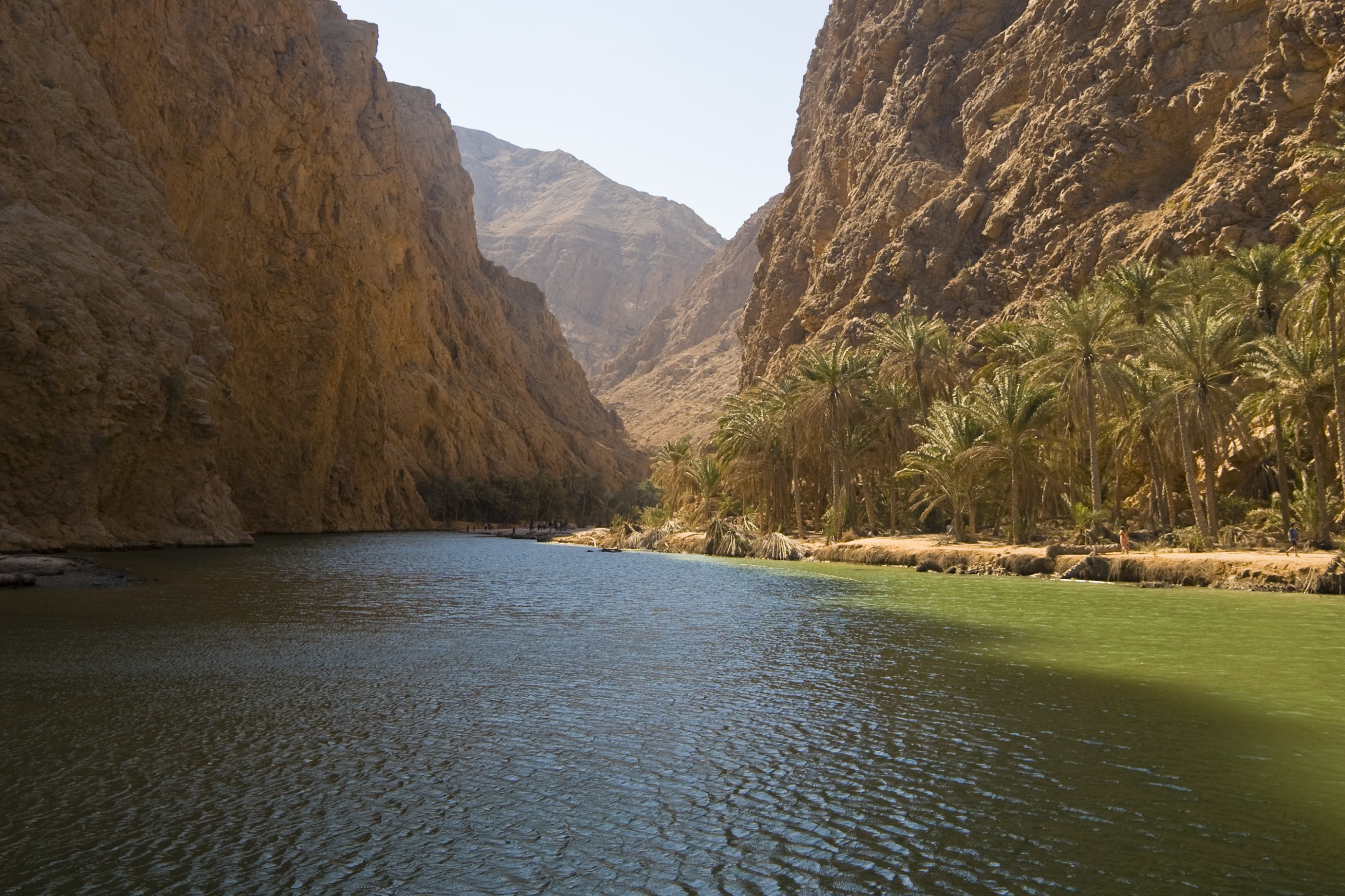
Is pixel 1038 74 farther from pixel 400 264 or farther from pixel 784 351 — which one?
pixel 400 264

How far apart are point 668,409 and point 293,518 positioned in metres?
96.2

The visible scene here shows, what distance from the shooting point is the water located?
641 centimetres

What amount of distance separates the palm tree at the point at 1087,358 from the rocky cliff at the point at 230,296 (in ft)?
128

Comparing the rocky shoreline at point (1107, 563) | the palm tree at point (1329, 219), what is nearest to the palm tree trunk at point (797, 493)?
the rocky shoreline at point (1107, 563)

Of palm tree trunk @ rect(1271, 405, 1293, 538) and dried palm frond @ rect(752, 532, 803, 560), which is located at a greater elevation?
palm tree trunk @ rect(1271, 405, 1293, 538)

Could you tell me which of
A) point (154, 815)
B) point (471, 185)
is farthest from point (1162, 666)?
point (471, 185)

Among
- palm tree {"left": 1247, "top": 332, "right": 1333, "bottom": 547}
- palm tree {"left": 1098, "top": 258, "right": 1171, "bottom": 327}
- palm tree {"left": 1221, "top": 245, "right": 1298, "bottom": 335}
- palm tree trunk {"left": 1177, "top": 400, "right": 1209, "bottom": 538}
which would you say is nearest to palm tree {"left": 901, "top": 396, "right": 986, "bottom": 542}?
palm tree trunk {"left": 1177, "top": 400, "right": 1209, "bottom": 538}

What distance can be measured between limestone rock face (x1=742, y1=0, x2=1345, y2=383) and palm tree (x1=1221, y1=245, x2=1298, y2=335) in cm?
1057

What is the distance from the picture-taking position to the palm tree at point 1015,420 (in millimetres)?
33156

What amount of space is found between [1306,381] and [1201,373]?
267 centimetres

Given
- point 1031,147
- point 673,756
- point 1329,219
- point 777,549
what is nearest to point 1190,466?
point 1329,219

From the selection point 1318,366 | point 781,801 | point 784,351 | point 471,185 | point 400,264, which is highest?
point 471,185

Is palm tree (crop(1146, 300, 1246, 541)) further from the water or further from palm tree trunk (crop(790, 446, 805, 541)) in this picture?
palm tree trunk (crop(790, 446, 805, 541))

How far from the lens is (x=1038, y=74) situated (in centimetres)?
6219
